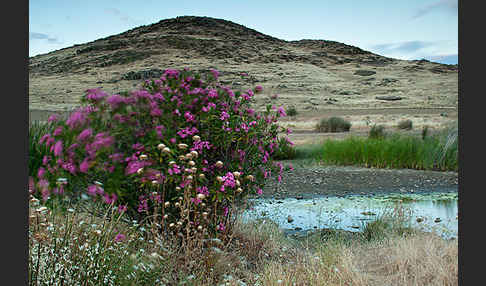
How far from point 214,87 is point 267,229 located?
5.02 ft

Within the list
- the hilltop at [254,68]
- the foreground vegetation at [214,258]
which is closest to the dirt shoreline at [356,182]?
the foreground vegetation at [214,258]

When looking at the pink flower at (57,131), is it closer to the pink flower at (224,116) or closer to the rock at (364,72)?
the pink flower at (224,116)

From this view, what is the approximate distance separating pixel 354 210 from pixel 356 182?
2172 millimetres

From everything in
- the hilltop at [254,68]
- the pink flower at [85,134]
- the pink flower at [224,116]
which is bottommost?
the pink flower at [85,134]

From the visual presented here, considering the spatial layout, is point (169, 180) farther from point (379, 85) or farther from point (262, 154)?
point (379, 85)

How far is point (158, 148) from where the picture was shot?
3.54 meters

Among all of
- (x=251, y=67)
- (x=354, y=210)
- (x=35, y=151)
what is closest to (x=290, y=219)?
(x=354, y=210)

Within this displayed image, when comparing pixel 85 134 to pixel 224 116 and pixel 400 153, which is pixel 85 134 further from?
pixel 400 153

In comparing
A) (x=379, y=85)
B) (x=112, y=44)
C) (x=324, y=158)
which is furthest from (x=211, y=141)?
(x=112, y=44)

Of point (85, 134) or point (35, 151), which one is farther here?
point (35, 151)

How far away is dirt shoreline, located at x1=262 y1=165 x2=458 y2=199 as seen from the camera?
819 cm

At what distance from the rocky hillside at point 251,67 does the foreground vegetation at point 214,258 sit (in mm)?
26400

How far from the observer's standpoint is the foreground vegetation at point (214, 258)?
258 cm
